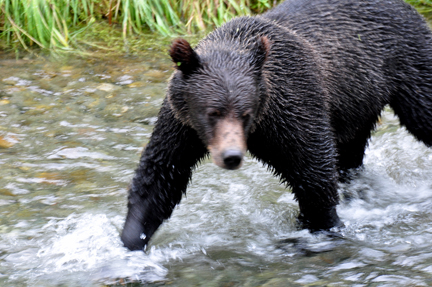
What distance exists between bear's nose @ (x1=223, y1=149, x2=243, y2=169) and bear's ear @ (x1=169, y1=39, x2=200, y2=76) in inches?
26.9

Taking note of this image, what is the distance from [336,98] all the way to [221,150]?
169 cm

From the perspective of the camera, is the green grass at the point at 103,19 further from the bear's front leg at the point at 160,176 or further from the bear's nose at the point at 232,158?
the bear's nose at the point at 232,158

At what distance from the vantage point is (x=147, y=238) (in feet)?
16.1

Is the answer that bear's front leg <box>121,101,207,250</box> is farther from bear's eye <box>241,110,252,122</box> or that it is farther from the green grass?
the green grass

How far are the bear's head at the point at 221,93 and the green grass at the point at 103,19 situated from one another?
5.93 meters

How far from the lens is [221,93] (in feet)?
13.4

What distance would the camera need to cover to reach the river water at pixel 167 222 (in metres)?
4.65

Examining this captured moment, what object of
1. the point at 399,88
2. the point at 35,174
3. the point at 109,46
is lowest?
the point at 35,174

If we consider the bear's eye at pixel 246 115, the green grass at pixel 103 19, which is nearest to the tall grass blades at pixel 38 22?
the green grass at pixel 103 19

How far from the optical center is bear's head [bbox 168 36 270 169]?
4.07 m

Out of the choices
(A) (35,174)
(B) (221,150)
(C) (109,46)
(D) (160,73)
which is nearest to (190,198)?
(A) (35,174)

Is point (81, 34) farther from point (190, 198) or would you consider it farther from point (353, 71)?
point (353, 71)

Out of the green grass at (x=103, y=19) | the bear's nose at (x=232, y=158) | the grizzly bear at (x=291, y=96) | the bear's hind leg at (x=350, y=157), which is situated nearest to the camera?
the bear's nose at (x=232, y=158)

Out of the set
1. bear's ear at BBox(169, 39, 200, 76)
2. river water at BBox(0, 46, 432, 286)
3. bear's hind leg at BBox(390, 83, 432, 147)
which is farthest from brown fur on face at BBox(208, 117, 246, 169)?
bear's hind leg at BBox(390, 83, 432, 147)
